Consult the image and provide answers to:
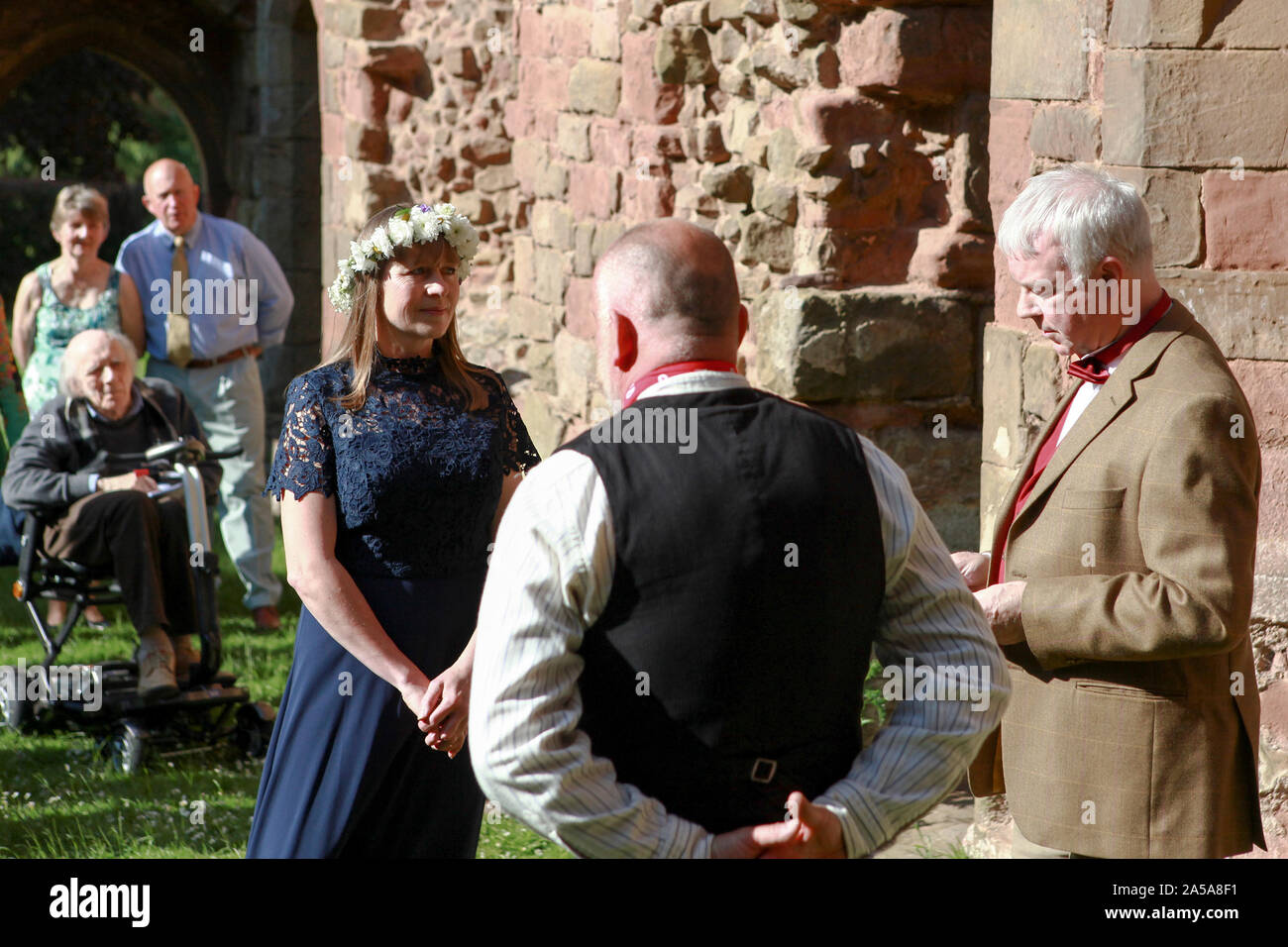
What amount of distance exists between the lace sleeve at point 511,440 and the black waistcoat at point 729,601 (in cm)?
125

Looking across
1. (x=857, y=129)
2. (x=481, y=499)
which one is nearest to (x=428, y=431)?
(x=481, y=499)

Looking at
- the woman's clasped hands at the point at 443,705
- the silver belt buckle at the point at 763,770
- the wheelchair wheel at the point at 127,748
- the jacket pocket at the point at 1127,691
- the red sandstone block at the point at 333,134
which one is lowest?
the wheelchair wheel at the point at 127,748

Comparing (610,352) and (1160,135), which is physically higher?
(1160,135)

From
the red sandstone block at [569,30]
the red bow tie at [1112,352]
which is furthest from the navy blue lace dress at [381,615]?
the red sandstone block at [569,30]

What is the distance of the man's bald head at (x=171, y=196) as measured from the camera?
714cm

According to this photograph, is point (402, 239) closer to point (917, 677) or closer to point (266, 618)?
point (917, 677)

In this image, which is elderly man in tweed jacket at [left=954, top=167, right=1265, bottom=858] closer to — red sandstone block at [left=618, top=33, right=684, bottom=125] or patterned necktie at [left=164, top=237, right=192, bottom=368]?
red sandstone block at [left=618, top=33, right=684, bottom=125]

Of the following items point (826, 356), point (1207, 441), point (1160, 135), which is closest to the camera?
point (1207, 441)

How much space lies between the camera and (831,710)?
7.10 ft

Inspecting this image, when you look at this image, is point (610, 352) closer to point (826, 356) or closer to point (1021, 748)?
point (1021, 748)

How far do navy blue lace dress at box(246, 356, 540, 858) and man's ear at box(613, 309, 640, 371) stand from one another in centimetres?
117

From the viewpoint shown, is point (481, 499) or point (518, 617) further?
point (481, 499)

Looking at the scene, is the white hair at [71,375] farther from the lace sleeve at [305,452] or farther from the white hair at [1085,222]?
the white hair at [1085,222]

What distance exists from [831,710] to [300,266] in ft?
31.3
